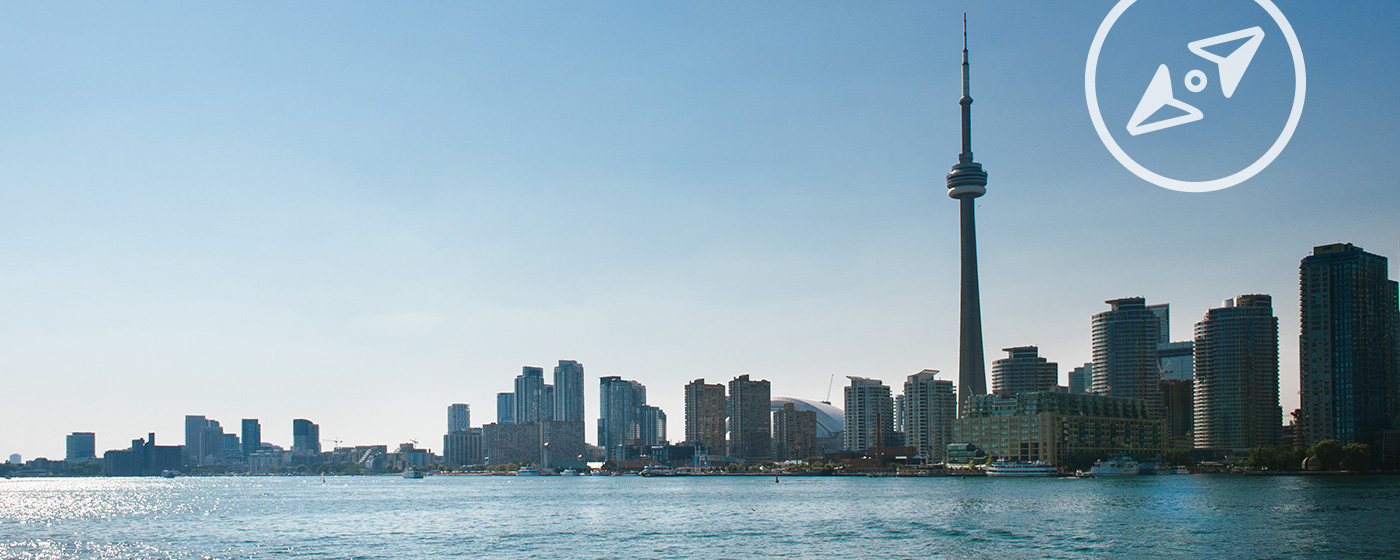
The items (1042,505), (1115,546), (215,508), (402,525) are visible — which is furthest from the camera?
(215,508)

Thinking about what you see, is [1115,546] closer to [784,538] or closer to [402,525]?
[784,538]

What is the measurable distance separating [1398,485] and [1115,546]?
126m

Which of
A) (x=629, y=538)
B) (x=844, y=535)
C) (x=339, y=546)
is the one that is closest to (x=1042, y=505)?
(x=844, y=535)

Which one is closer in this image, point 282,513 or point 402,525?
point 402,525

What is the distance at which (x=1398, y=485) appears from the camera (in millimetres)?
190125

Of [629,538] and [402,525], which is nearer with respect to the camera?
[629,538]

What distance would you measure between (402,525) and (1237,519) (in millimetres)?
85801

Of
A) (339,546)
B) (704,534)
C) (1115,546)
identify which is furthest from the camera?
(704,534)

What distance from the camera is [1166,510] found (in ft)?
437

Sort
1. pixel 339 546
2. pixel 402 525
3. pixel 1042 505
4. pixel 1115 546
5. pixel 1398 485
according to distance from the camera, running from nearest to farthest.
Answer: pixel 1115 546
pixel 339 546
pixel 402 525
pixel 1042 505
pixel 1398 485

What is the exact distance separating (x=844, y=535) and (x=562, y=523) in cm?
3756

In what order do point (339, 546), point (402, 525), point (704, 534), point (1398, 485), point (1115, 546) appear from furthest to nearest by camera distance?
point (1398, 485), point (402, 525), point (704, 534), point (339, 546), point (1115, 546)

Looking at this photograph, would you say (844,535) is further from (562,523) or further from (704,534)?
(562,523)

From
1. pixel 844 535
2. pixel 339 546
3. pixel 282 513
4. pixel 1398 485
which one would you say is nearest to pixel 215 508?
pixel 282 513
